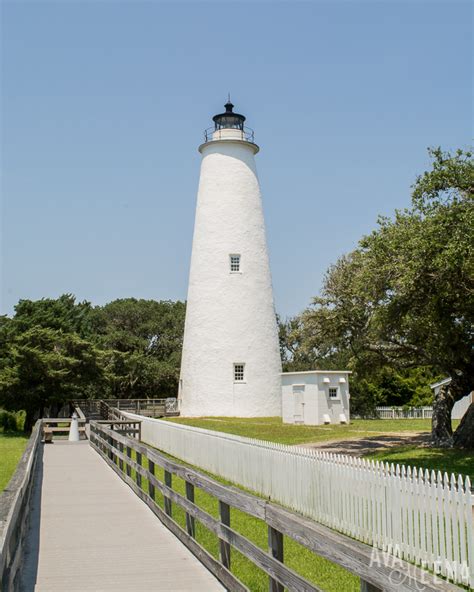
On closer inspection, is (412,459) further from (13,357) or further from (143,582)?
(13,357)

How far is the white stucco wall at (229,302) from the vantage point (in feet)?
113

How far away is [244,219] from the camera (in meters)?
35.0

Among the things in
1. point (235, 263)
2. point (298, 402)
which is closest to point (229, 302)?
point (235, 263)

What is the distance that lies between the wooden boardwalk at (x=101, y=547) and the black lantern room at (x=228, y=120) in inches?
1108

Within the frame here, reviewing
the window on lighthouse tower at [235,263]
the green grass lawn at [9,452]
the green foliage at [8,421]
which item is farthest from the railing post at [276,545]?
the green foliage at [8,421]

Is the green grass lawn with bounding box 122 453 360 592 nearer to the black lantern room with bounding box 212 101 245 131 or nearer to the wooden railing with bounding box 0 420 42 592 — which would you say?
the wooden railing with bounding box 0 420 42 592

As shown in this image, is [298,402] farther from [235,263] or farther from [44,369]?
[44,369]

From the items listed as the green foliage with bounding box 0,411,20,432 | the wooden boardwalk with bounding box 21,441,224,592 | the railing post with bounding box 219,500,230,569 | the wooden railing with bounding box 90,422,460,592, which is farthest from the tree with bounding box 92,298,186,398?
the railing post with bounding box 219,500,230,569

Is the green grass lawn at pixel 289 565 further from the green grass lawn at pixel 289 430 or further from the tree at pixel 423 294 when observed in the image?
the green grass lawn at pixel 289 430

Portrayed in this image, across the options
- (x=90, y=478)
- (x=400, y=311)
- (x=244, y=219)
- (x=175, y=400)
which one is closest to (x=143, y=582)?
(x=90, y=478)

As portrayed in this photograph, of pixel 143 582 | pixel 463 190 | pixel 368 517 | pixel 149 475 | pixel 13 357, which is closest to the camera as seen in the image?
pixel 143 582

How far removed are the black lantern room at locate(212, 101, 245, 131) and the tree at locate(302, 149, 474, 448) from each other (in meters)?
17.7

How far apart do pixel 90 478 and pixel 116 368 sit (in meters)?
29.8

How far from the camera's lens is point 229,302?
34562mm
